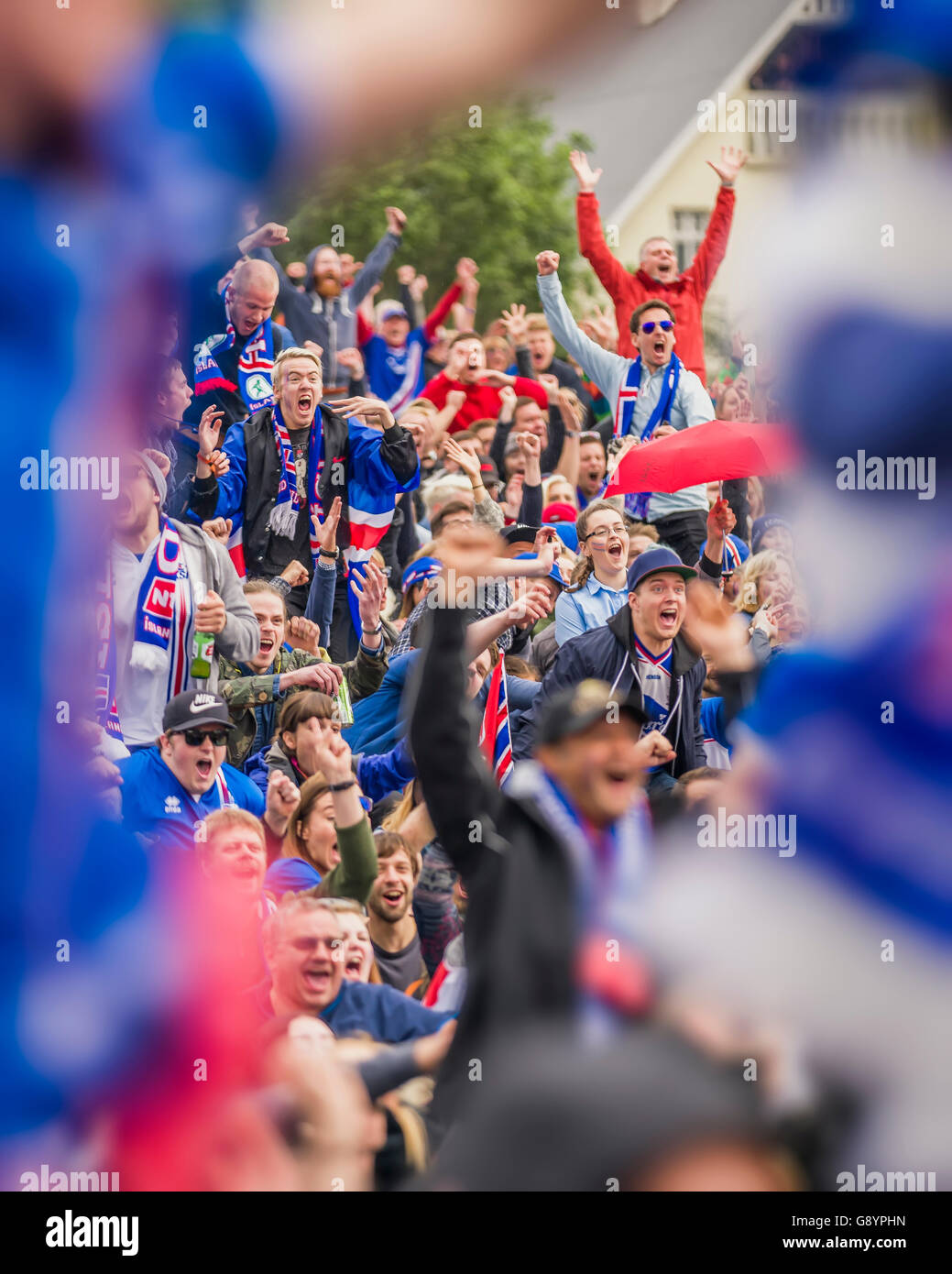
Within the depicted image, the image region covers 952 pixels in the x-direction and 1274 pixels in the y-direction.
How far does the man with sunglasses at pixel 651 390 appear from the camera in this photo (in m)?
6.86

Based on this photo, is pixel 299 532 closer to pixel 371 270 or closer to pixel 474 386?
pixel 474 386

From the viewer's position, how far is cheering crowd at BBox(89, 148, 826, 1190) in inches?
73.9

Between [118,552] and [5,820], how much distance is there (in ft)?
9.59

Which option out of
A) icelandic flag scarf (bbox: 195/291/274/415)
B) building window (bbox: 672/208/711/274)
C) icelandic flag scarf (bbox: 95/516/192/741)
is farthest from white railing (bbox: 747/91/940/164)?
building window (bbox: 672/208/711/274)

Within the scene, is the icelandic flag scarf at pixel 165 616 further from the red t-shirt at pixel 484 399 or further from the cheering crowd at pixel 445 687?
the red t-shirt at pixel 484 399

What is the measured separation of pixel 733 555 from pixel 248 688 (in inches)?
80.6

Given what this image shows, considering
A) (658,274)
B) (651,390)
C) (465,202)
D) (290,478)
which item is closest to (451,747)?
(290,478)

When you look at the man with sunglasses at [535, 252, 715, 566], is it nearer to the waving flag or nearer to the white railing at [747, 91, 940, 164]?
the waving flag

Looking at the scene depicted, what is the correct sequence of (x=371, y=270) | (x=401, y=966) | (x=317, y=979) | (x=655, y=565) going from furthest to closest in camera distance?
(x=371, y=270) → (x=655, y=565) → (x=401, y=966) → (x=317, y=979)

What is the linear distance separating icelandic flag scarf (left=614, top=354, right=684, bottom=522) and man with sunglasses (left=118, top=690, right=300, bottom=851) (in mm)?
2722

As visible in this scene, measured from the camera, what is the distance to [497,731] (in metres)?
5.13

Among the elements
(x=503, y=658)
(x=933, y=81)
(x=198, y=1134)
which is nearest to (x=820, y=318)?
(x=933, y=81)

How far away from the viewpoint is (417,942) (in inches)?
173

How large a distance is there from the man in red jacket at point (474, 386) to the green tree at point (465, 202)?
743 millimetres
